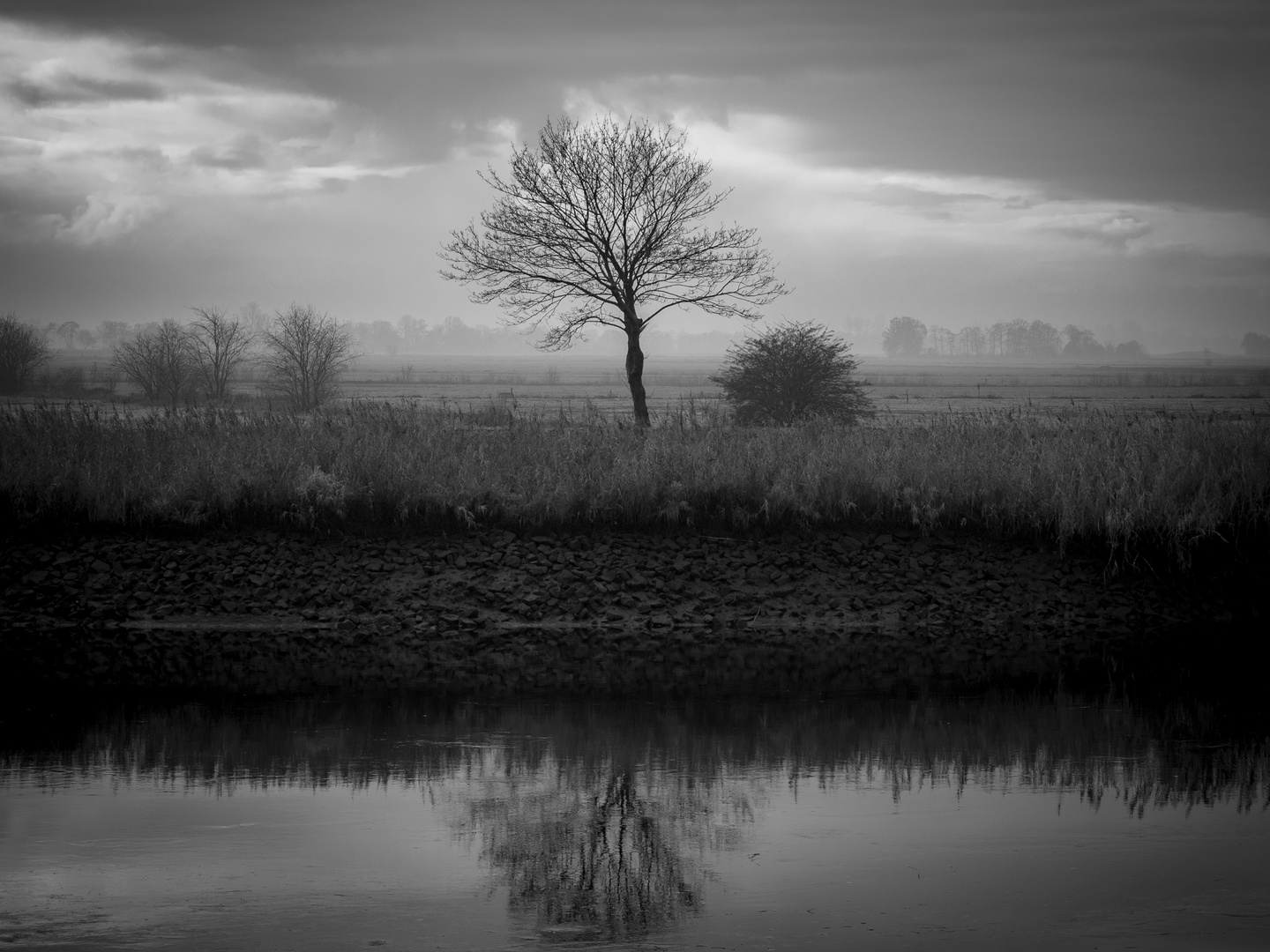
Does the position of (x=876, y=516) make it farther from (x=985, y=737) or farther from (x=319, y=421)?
(x=319, y=421)

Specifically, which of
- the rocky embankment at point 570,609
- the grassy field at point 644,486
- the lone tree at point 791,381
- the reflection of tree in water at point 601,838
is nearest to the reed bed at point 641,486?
the grassy field at point 644,486

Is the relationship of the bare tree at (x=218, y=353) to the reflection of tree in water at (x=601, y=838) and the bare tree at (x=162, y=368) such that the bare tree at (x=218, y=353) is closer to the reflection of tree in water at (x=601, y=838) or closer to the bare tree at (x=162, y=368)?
the bare tree at (x=162, y=368)

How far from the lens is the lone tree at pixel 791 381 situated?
41.7 m

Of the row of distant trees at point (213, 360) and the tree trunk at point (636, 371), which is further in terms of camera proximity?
the row of distant trees at point (213, 360)

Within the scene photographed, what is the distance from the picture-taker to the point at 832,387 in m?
42.0

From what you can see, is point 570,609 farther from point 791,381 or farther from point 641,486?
point 791,381

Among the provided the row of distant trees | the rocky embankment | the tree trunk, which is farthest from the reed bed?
the row of distant trees

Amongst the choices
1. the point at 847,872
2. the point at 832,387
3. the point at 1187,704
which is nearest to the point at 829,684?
the point at 1187,704

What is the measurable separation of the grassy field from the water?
285 inches

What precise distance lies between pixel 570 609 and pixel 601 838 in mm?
9374

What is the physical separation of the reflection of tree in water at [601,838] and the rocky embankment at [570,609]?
419 centimetres

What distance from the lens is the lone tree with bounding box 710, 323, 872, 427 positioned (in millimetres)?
41656

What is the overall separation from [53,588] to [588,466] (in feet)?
28.1

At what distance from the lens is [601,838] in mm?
8438
